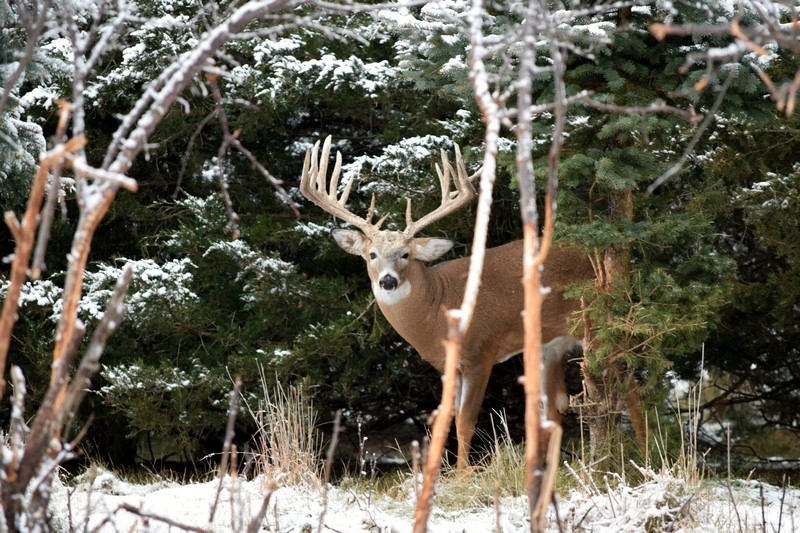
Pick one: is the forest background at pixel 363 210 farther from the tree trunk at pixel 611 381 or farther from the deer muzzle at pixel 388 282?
the deer muzzle at pixel 388 282

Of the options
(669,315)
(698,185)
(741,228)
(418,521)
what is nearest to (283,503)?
(669,315)

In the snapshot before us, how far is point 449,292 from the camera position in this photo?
759 cm

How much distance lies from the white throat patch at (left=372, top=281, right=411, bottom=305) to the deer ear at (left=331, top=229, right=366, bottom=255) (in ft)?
0.98

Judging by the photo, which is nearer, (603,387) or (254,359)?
(603,387)

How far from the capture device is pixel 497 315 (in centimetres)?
742

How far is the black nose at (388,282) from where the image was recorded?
7020 millimetres

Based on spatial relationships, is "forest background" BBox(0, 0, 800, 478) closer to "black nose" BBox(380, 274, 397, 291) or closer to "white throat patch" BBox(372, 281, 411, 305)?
"white throat patch" BBox(372, 281, 411, 305)

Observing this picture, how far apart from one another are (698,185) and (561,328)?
1373 millimetres

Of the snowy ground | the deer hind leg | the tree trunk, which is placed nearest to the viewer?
the snowy ground

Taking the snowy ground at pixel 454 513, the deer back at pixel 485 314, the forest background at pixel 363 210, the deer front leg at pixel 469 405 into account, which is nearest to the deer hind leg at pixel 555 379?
the deer back at pixel 485 314

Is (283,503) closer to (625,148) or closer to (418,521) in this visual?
(625,148)

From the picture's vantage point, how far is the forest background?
18.4 feet

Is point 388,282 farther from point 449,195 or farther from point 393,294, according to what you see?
point 449,195

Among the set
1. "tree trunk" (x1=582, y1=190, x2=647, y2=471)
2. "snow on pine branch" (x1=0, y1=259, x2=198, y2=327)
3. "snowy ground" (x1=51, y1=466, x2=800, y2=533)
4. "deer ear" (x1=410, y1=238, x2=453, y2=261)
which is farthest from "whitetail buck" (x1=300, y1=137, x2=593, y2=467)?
"snowy ground" (x1=51, y1=466, x2=800, y2=533)
